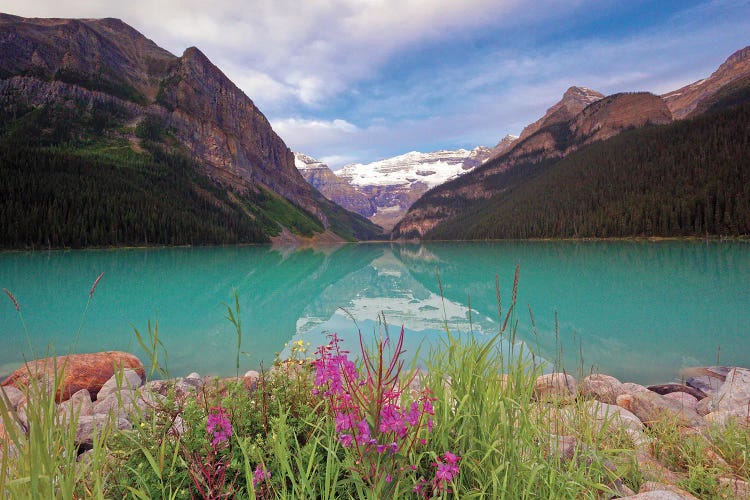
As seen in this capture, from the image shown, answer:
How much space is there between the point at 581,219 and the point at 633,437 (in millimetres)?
148016

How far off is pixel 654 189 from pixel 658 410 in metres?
149

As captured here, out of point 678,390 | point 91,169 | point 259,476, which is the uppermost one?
point 91,169

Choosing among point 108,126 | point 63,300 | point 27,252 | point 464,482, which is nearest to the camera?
point 464,482

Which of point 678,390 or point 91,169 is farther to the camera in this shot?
point 91,169

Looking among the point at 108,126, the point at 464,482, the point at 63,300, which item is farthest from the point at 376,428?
the point at 108,126

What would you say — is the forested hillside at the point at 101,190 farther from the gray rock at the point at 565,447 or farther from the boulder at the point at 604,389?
the gray rock at the point at 565,447

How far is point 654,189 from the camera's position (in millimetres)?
121500

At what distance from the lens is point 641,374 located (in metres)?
11.2

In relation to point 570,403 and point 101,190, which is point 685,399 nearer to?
point 570,403

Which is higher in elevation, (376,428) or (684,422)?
(376,428)

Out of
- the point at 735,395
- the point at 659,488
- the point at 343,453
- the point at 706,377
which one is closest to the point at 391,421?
the point at 343,453

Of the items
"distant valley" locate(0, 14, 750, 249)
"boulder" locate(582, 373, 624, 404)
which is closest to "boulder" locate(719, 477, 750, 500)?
"boulder" locate(582, 373, 624, 404)

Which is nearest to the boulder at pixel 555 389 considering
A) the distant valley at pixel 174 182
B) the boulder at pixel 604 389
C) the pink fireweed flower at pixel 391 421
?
the boulder at pixel 604 389

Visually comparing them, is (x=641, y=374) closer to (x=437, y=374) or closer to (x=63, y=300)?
(x=437, y=374)
